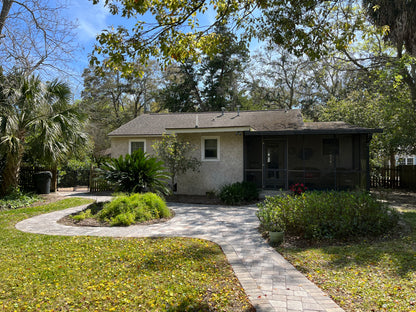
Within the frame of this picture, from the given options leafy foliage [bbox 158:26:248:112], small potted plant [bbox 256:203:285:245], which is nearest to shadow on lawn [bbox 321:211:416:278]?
small potted plant [bbox 256:203:285:245]

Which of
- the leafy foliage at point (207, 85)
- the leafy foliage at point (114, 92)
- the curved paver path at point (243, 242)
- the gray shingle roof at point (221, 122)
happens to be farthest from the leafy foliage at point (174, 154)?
the leafy foliage at point (114, 92)

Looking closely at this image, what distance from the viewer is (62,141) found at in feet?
39.8

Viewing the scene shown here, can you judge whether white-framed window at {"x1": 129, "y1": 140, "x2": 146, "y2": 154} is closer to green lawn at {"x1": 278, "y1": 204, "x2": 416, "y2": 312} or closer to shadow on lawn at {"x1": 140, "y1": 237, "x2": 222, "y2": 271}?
shadow on lawn at {"x1": 140, "y1": 237, "x2": 222, "y2": 271}

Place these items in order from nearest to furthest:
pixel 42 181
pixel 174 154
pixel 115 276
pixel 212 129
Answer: pixel 115 276, pixel 174 154, pixel 212 129, pixel 42 181

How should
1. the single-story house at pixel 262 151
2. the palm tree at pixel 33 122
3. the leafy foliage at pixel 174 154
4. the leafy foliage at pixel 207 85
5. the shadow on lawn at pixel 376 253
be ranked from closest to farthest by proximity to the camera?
the shadow on lawn at pixel 376 253 → the palm tree at pixel 33 122 → the leafy foliage at pixel 174 154 → the single-story house at pixel 262 151 → the leafy foliage at pixel 207 85

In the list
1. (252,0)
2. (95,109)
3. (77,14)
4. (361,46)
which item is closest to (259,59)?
(361,46)

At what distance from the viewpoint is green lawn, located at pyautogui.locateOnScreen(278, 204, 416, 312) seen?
359 cm

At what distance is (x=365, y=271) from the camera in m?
4.50

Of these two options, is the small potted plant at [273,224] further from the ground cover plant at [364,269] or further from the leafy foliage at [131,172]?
the leafy foliage at [131,172]

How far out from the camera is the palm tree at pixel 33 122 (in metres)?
10.8

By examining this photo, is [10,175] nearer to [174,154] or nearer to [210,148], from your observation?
[174,154]

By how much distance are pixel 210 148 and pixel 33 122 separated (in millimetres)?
7570

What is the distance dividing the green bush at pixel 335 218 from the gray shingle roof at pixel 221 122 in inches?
285

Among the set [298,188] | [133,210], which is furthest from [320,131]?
[133,210]
